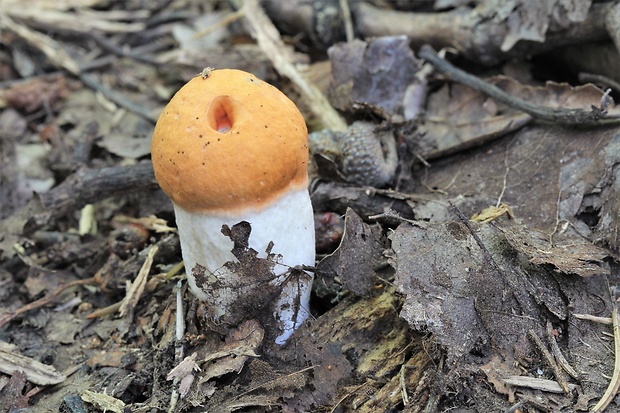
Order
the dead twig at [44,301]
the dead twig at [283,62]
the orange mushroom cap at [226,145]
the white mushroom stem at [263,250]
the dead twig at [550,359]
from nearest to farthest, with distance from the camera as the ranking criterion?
the orange mushroom cap at [226,145] < the dead twig at [550,359] < the white mushroom stem at [263,250] < the dead twig at [44,301] < the dead twig at [283,62]

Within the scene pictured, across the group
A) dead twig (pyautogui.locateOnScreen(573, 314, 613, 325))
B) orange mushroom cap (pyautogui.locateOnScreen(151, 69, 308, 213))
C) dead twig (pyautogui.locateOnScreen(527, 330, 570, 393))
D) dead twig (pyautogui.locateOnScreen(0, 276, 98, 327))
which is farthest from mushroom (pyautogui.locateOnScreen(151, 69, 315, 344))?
dead twig (pyautogui.locateOnScreen(573, 314, 613, 325))

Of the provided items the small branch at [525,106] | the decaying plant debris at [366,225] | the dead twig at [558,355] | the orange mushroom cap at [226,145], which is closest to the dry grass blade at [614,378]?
the decaying plant debris at [366,225]

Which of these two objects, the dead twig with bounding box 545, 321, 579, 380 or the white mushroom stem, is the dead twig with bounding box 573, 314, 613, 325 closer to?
the dead twig with bounding box 545, 321, 579, 380

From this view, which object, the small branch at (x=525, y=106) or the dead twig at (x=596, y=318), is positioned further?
the small branch at (x=525, y=106)

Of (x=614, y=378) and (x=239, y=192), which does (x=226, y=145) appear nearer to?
(x=239, y=192)

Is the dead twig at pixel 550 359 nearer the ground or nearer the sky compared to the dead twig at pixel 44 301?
nearer the sky

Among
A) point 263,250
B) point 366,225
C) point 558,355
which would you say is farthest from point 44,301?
point 558,355

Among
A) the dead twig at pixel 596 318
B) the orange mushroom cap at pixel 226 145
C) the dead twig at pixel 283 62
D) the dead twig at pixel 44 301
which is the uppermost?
the orange mushroom cap at pixel 226 145

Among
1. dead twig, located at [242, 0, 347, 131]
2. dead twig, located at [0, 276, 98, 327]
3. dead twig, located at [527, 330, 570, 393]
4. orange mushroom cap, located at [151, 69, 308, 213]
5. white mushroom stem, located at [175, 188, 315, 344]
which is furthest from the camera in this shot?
dead twig, located at [242, 0, 347, 131]

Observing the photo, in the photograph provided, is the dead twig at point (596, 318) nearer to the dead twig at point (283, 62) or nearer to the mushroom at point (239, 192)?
the mushroom at point (239, 192)
